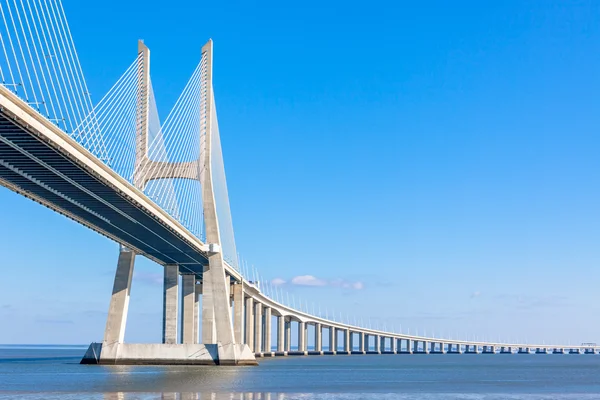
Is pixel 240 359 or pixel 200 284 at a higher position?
pixel 200 284

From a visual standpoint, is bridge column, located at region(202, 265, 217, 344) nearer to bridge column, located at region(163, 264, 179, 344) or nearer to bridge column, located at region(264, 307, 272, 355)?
bridge column, located at region(163, 264, 179, 344)

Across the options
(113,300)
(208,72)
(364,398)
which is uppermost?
(208,72)

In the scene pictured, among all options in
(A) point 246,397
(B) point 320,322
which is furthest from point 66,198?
(B) point 320,322

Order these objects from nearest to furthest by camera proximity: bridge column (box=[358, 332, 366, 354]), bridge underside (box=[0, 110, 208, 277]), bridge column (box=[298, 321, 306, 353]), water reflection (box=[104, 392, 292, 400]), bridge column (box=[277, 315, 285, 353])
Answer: bridge underside (box=[0, 110, 208, 277]) → water reflection (box=[104, 392, 292, 400]) → bridge column (box=[277, 315, 285, 353]) → bridge column (box=[298, 321, 306, 353]) → bridge column (box=[358, 332, 366, 354])

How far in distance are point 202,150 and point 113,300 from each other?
1189 centimetres

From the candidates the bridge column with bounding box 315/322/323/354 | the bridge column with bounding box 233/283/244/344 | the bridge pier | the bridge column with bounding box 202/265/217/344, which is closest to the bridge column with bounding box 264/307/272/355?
the bridge column with bounding box 233/283/244/344

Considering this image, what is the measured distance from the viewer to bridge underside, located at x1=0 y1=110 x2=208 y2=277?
34750 mm

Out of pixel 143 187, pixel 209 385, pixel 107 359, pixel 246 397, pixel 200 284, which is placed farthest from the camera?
pixel 200 284

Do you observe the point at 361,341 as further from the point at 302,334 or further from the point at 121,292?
the point at 121,292

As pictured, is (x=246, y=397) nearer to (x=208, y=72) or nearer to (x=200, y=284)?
(x=208, y=72)

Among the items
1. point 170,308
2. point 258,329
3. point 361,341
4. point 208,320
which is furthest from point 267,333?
point 361,341

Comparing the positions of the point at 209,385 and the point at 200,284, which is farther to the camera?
the point at 200,284

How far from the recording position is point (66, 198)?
4491 cm

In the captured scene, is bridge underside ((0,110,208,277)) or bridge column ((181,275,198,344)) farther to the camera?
bridge column ((181,275,198,344))
